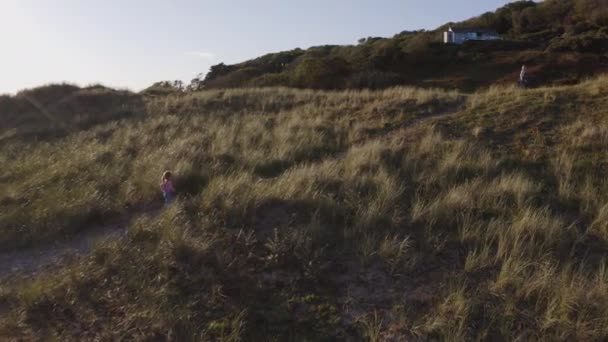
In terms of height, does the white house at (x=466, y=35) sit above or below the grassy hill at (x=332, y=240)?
below

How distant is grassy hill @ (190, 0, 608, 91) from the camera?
103ft

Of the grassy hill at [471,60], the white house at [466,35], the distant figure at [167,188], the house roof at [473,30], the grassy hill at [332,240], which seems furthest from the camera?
the house roof at [473,30]

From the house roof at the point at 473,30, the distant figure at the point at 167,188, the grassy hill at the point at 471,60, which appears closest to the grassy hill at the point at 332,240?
the distant figure at the point at 167,188

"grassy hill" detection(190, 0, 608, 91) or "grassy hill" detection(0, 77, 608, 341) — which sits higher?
"grassy hill" detection(0, 77, 608, 341)

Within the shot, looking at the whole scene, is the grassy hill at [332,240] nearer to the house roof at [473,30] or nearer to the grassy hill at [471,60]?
the grassy hill at [471,60]

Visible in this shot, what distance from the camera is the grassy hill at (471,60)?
31.5 metres

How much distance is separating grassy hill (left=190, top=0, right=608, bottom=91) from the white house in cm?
140

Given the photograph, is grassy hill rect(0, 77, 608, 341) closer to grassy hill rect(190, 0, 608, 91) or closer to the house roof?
grassy hill rect(190, 0, 608, 91)

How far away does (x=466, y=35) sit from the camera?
56.9 meters

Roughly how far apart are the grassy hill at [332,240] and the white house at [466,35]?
155 ft

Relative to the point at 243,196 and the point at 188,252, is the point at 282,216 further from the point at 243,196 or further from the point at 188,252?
the point at 188,252

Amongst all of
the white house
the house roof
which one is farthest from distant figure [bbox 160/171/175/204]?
the house roof

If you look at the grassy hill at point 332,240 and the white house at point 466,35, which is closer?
the grassy hill at point 332,240

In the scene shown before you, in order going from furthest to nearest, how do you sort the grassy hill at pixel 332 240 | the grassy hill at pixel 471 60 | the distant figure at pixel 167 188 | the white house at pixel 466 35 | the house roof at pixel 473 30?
the house roof at pixel 473 30 < the white house at pixel 466 35 < the grassy hill at pixel 471 60 < the distant figure at pixel 167 188 < the grassy hill at pixel 332 240
